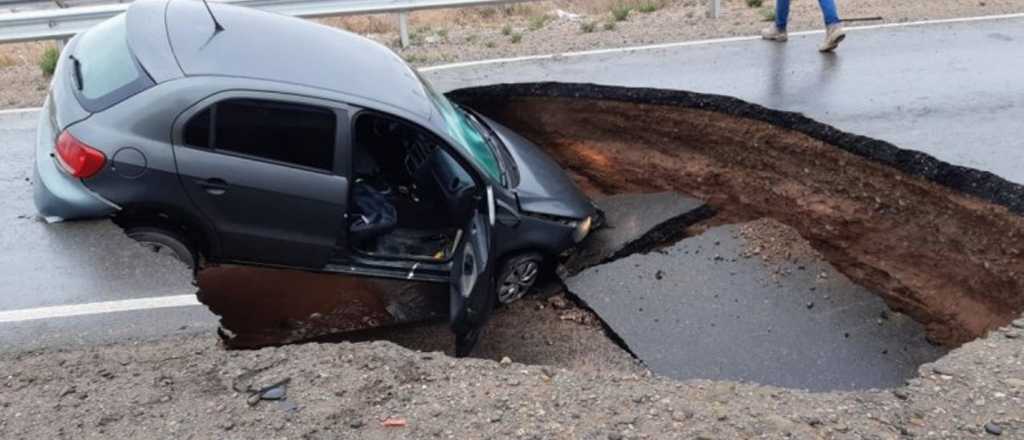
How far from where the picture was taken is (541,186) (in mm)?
6395

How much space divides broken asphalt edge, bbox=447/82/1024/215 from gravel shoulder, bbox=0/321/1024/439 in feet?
6.97

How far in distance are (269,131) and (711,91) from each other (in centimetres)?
434

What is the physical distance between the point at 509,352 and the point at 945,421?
2961 millimetres

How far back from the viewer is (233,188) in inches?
204

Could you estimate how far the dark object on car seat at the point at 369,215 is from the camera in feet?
18.8

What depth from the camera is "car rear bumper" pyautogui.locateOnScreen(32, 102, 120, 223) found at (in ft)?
16.7

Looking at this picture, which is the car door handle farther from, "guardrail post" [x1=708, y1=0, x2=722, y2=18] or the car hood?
"guardrail post" [x1=708, y1=0, x2=722, y2=18]

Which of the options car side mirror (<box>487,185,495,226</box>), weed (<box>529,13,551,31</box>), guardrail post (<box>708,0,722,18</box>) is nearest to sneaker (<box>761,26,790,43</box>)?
guardrail post (<box>708,0,722,18</box>)

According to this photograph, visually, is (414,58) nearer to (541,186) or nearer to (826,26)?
(541,186)

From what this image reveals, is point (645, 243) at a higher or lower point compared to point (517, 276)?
lower

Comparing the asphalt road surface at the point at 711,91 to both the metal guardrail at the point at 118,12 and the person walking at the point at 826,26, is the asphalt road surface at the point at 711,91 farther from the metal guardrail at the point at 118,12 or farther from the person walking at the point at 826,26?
the metal guardrail at the point at 118,12

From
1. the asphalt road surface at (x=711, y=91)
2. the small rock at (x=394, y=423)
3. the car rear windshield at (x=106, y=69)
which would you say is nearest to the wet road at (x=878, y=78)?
the asphalt road surface at (x=711, y=91)

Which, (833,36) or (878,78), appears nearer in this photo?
(878,78)

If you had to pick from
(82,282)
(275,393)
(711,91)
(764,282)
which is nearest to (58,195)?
(82,282)
